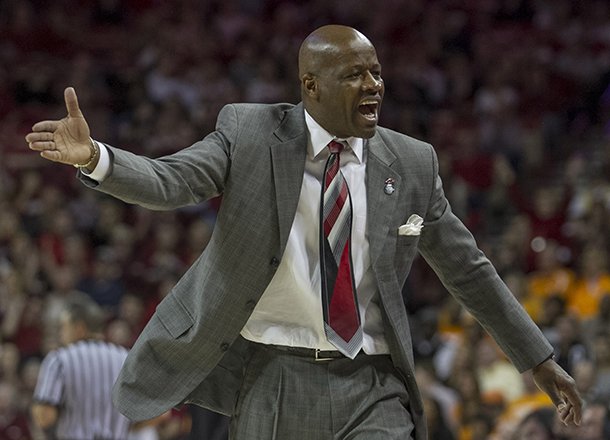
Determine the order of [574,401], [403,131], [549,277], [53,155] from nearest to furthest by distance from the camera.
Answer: [53,155]
[574,401]
[549,277]
[403,131]

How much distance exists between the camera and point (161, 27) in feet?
47.8

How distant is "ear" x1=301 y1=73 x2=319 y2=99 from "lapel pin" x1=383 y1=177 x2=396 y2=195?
0.36 meters

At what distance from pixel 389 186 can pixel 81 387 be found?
3502 millimetres

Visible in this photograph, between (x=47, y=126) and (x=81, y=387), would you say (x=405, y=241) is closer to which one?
(x=47, y=126)

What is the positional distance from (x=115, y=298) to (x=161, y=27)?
4914 millimetres

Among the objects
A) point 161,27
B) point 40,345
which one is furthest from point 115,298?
point 161,27

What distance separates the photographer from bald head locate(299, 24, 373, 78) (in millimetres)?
3748

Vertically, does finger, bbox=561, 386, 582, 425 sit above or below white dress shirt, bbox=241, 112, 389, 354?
below

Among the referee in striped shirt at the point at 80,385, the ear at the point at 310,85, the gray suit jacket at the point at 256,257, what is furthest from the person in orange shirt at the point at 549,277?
the ear at the point at 310,85

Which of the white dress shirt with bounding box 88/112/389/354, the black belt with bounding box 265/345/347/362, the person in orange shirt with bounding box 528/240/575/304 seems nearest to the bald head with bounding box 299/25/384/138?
the white dress shirt with bounding box 88/112/389/354

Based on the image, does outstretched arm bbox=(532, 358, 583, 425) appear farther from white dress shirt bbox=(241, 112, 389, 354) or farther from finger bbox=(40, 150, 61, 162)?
finger bbox=(40, 150, 61, 162)

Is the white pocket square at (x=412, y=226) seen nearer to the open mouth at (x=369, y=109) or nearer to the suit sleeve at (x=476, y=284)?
the suit sleeve at (x=476, y=284)

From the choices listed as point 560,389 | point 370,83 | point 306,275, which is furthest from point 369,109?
point 560,389

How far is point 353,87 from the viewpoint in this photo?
3736mm
